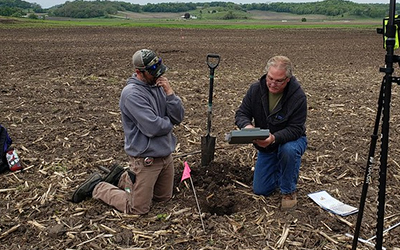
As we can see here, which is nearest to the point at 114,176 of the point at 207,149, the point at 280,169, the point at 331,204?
the point at 207,149

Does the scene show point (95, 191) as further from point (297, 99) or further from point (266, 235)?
point (297, 99)

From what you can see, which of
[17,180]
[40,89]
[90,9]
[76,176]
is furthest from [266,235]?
[90,9]

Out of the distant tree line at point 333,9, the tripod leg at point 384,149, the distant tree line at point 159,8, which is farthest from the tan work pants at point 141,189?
the distant tree line at point 333,9

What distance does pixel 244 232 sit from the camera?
14.1 ft

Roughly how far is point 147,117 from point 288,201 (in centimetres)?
179

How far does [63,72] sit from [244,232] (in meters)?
9.51

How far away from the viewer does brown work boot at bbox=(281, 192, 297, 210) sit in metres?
4.71

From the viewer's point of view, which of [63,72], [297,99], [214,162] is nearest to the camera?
[297,99]

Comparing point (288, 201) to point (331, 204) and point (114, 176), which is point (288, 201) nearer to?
point (331, 204)

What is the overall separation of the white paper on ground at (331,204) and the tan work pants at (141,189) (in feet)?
5.51

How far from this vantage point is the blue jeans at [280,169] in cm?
462

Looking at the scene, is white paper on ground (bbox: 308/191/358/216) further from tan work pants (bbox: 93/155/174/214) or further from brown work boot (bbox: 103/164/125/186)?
brown work boot (bbox: 103/164/125/186)

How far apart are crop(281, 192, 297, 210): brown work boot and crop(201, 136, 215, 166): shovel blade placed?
4.39 ft

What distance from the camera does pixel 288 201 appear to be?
472 cm
